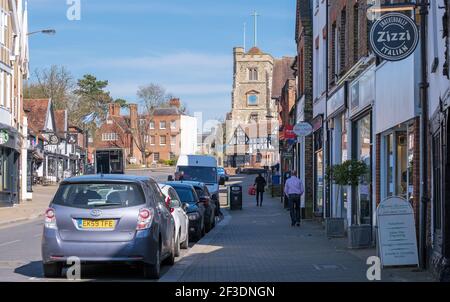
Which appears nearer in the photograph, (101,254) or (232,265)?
(101,254)

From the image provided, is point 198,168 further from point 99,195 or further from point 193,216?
point 99,195

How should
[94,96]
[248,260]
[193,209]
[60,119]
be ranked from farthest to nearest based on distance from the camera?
[94,96], [60,119], [193,209], [248,260]

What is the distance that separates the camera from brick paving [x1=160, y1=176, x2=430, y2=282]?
494 inches

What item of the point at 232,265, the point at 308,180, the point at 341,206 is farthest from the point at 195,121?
the point at 232,265

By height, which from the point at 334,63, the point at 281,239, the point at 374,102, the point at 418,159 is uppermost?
the point at 334,63

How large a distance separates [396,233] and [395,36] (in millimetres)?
3357

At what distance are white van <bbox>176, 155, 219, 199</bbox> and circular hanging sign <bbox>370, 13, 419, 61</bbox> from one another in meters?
22.5

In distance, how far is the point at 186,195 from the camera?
22203 mm

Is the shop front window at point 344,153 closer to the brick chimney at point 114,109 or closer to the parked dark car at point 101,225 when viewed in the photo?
the parked dark car at point 101,225

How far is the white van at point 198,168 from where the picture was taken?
36.4m

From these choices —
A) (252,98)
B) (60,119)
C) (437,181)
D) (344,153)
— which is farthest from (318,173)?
(252,98)

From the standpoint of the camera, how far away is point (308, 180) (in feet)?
107
